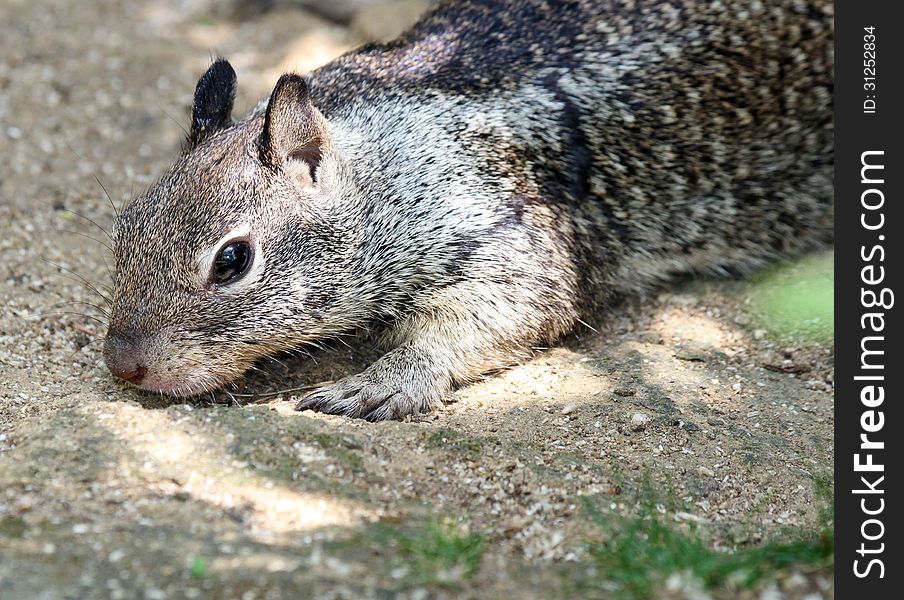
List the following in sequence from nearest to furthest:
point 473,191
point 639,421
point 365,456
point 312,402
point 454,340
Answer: point 365,456
point 639,421
point 312,402
point 454,340
point 473,191

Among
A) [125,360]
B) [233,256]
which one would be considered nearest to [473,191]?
[233,256]

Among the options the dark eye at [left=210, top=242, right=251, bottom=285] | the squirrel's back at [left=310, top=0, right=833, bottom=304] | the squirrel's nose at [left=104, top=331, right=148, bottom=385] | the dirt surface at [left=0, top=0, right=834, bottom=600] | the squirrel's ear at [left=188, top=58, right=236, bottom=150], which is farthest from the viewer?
the squirrel's back at [left=310, top=0, right=833, bottom=304]

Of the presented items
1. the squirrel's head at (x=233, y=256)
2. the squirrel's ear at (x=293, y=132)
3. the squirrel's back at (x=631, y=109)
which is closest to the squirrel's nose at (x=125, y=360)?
the squirrel's head at (x=233, y=256)

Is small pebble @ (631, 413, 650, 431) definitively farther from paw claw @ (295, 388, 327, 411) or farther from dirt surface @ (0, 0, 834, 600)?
paw claw @ (295, 388, 327, 411)

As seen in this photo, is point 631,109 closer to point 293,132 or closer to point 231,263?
point 293,132

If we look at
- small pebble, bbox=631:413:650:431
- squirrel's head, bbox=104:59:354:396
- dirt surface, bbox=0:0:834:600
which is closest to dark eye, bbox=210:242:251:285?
squirrel's head, bbox=104:59:354:396

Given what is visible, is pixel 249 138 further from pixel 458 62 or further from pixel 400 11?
pixel 400 11
